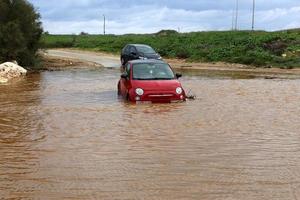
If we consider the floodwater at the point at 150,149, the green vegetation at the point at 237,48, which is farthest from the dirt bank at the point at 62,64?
the floodwater at the point at 150,149

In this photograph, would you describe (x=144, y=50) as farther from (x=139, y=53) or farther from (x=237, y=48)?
(x=237, y=48)

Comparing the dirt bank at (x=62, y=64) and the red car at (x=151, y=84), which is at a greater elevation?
the red car at (x=151, y=84)

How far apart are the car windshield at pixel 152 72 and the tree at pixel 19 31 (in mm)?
18529

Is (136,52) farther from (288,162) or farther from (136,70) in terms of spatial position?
(288,162)

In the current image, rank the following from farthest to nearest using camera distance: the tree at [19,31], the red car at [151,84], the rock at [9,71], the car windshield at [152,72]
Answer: the tree at [19,31], the rock at [9,71], the car windshield at [152,72], the red car at [151,84]

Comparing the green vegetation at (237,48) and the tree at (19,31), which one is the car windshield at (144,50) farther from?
the green vegetation at (237,48)

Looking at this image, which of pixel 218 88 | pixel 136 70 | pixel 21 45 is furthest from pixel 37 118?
pixel 21 45

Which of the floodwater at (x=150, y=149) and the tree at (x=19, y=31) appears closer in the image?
the floodwater at (x=150, y=149)

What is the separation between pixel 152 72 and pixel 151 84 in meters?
0.87

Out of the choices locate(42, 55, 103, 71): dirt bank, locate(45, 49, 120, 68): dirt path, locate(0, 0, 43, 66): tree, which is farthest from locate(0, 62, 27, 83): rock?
locate(45, 49, 120, 68): dirt path

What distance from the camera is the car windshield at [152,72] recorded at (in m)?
17.5

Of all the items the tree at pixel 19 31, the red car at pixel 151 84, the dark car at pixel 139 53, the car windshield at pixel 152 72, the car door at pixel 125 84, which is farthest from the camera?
the dark car at pixel 139 53

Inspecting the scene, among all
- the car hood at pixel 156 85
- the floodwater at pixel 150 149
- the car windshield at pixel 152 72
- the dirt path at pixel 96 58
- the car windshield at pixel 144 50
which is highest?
the car windshield at pixel 144 50

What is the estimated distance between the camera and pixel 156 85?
665 inches
